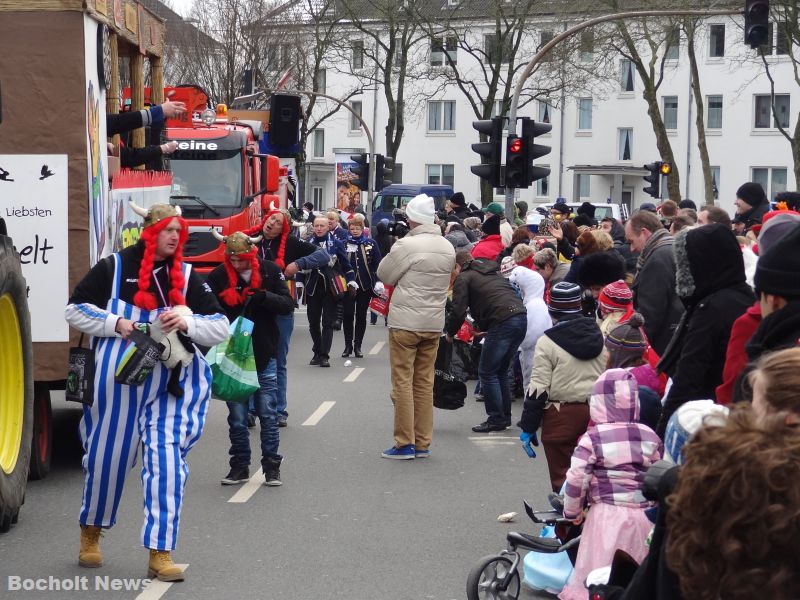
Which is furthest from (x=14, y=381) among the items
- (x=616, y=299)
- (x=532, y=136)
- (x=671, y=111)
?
(x=671, y=111)

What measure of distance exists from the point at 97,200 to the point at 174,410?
7.66 feet

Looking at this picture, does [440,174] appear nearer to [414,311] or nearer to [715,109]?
[715,109]

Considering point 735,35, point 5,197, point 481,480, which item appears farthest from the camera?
point 735,35

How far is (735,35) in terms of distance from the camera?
6231cm

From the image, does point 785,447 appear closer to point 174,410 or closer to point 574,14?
point 174,410

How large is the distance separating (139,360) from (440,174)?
64672 millimetres

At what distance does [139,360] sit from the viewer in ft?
20.6

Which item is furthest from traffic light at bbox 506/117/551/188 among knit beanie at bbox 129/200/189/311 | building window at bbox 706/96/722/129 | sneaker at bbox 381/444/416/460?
building window at bbox 706/96/722/129

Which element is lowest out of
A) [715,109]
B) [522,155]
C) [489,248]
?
[489,248]

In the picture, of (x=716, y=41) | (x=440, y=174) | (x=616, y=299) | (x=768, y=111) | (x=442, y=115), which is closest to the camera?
(x=616, y=299)

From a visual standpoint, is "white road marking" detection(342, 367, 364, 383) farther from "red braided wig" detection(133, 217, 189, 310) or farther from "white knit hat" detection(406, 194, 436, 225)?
"red braided wig" detection(133, 217, 189, 310)

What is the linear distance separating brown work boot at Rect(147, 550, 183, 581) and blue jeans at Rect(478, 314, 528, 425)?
545 centimetres

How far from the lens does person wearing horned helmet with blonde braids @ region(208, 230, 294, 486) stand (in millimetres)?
8867

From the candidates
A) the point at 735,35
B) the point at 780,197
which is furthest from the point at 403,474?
the point at 735,35
